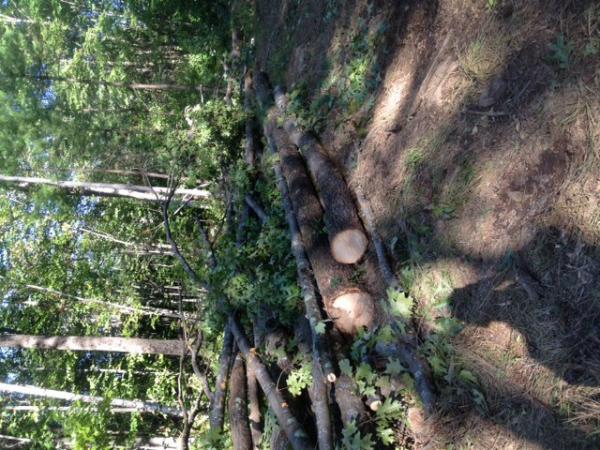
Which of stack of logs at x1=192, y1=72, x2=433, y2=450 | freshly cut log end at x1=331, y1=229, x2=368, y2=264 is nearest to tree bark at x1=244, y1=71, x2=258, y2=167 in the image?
stack of logs at x1=192, y1=72, x2=433, y2=450

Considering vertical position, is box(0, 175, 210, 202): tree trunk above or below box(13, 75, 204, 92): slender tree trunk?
below

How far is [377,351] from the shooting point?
3.61 meters

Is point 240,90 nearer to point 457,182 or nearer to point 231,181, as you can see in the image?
point 231,181

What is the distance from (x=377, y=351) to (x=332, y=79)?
3.48 metres

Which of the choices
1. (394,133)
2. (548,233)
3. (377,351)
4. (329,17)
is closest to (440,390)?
(377,351)

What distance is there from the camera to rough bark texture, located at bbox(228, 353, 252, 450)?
4.46 meters

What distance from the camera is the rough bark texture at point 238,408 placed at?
4.46m

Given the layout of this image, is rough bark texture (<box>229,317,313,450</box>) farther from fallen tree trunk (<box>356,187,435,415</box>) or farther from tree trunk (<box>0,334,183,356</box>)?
tree trunk (<box>0,334,183,356</box>)

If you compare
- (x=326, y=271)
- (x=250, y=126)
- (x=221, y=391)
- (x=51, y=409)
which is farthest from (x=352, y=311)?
(x=51, y=409)

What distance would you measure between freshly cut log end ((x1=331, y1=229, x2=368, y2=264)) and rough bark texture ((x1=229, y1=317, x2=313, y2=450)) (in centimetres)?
135

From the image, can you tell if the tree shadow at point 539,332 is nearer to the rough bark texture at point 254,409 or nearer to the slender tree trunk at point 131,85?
the rough bark texture at point 254,409

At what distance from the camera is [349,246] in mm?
4137

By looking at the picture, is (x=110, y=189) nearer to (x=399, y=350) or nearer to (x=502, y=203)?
(x=399, y=350)

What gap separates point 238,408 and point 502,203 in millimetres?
3299
